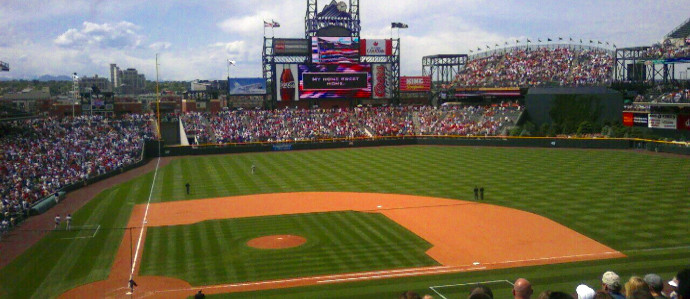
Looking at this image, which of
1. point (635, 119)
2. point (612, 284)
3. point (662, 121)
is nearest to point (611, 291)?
point (612, 284)

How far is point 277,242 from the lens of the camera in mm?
23016

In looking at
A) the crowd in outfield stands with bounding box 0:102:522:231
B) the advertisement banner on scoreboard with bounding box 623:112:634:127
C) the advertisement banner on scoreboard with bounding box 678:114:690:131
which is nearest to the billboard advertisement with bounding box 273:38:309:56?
the crowd in outfield stands with bounding box 0:102:522:231

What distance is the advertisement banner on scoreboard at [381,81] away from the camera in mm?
75875

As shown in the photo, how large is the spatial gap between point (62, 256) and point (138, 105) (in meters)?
71.0

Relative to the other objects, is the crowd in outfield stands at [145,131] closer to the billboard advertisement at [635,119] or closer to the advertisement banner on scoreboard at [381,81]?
the advertisement banner on scoreboard at [381,81]

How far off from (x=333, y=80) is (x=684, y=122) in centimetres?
4010

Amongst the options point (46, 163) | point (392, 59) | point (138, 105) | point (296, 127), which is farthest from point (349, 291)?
point (138, 105)

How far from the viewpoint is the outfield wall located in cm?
5522

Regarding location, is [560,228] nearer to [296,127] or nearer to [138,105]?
[296,127]

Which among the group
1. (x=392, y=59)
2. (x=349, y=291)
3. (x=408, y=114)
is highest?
(x=392, y=59)

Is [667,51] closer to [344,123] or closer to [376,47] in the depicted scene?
[376,47]

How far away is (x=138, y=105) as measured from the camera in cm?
8806

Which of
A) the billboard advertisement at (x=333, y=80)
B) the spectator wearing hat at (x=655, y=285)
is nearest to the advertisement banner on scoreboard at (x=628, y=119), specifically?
the billboard advertisement at (x=333, y=80)

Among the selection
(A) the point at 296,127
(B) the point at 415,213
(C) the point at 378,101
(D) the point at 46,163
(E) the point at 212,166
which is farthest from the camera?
(C) the point at 378,101
